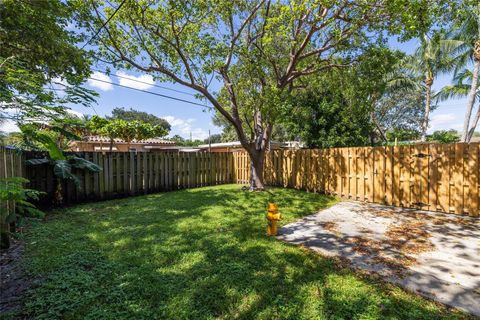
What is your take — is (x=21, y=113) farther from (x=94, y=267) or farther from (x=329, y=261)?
(x=329, y=261)

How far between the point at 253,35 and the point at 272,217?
717 cm

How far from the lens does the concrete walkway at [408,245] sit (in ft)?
8.76

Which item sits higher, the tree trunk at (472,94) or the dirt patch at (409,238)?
the tree trunk at (472,94)

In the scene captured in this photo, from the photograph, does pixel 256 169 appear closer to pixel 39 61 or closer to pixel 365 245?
pixel 365 245

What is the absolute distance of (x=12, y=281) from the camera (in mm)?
2596

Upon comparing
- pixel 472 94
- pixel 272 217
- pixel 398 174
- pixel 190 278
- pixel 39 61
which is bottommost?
pixel 190 278

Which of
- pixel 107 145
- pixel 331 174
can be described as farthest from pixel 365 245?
pixel 107 145

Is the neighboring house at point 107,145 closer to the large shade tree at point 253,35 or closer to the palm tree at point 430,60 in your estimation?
the large shade tree at point 253,35

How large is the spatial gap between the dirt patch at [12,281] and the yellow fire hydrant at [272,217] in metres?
3.21

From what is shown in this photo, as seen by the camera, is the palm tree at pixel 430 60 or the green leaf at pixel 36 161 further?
the palm tree at pixel 430 60

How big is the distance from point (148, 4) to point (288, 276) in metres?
7.54

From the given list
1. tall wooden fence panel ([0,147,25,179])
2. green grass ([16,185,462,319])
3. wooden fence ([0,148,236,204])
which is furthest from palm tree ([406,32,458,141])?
tall wooden fence panel ([0,147,25,179])

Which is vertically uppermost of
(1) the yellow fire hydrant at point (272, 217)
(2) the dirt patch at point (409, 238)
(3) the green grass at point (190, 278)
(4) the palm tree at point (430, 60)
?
(4) the palm tree at point (430, 60)

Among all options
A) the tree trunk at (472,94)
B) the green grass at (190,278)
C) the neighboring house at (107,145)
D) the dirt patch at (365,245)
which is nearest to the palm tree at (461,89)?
the tree trunk at (472,94)
